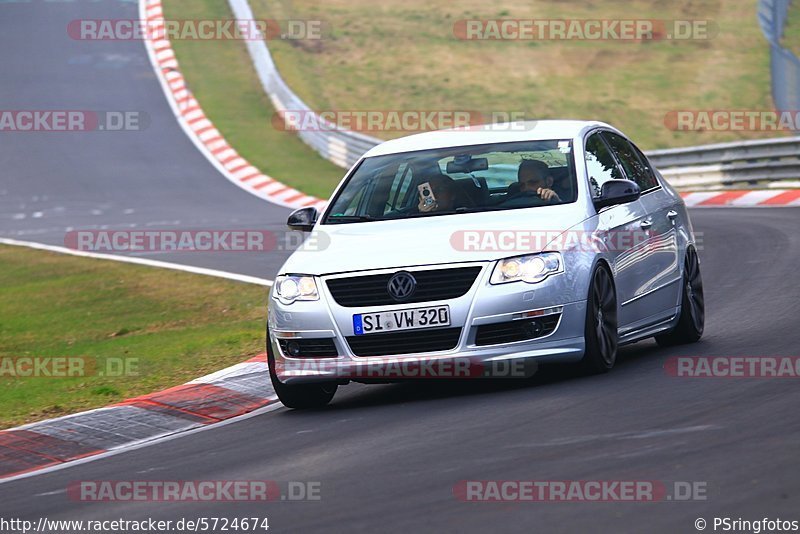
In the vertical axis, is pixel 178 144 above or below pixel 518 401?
below

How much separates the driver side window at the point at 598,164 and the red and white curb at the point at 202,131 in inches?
525

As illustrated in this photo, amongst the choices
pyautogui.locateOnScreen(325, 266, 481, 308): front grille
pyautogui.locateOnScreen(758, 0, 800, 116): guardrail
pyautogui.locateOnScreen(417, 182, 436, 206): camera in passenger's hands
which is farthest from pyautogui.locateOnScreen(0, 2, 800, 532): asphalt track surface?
pyautogui.locateOnScreen(758, 0, 800, 116): guardrail

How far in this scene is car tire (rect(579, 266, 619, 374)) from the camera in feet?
29.0

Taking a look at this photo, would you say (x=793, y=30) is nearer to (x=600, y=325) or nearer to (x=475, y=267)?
(x=600, y=325)

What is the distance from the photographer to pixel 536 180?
9.60 m

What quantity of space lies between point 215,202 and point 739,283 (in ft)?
43.7

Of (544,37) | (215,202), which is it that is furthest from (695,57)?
(215,202)

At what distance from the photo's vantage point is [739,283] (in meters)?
13.9

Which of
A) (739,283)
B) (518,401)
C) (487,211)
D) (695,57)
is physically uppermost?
(487,211)

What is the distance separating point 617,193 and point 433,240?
1.28m

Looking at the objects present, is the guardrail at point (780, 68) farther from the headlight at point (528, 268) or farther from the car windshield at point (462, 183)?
the headlight at point (528, 268)

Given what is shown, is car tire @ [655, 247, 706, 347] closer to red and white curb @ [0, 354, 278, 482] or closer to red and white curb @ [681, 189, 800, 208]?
red and white curb @ [0, 354, 278, 482]

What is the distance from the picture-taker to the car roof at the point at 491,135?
10.1m

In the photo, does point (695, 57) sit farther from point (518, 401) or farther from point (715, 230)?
point (518, 401)
